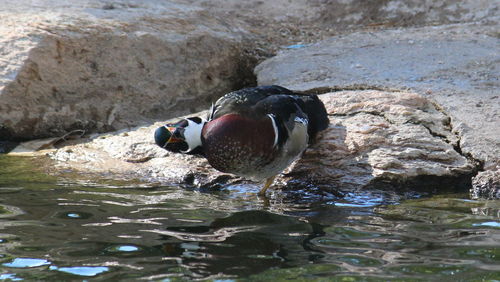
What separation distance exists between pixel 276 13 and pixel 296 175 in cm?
388

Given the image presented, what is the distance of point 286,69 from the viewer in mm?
6691

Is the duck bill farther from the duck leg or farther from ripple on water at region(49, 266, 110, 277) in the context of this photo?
ripple on water at region(49, 266, 110, 277)

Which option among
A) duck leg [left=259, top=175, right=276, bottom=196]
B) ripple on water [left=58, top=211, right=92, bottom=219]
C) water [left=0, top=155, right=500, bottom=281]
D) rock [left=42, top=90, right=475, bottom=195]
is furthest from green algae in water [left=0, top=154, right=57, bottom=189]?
duck leg [left=259, top=175, right=276, bottom=196]

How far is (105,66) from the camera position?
661 cm

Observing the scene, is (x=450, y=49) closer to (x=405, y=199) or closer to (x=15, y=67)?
(x=405, y=199)

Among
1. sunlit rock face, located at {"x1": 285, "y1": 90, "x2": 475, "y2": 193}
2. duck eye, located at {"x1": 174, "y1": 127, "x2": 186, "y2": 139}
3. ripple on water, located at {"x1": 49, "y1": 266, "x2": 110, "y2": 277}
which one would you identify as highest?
duck eye, located at {"x1": 174, "y1": 127, "x2": 186, "y2": 139}

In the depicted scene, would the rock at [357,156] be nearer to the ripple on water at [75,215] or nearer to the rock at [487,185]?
the rock at [487,185]

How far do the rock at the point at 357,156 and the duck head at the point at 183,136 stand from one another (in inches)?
21.8

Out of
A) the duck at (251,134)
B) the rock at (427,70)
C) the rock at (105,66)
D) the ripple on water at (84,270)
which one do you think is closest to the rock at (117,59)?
the rock at (105,66)

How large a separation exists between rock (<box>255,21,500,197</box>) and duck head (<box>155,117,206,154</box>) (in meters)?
1.63

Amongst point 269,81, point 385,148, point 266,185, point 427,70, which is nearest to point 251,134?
point 266,185

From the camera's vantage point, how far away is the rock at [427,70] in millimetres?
5137

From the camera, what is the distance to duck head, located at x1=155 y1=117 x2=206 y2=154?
4.59m

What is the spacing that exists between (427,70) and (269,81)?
1370 mm
